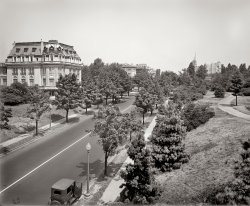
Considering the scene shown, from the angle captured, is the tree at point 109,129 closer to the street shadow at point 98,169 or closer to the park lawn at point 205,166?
the street shadow at point 98,169

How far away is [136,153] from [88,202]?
Result: 4977 millimetres

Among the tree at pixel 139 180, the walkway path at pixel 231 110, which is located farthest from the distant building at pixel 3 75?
the tree at pixel 139 180

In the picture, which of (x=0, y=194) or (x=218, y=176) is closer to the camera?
(x=218, y=176)

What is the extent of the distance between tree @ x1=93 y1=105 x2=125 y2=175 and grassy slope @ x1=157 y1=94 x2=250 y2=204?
467 centimetres

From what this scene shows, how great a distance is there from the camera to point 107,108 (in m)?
22.5

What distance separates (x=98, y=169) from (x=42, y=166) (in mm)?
5427

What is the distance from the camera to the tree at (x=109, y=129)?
21.3m

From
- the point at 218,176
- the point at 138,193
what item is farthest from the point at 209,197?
the point at 138,193

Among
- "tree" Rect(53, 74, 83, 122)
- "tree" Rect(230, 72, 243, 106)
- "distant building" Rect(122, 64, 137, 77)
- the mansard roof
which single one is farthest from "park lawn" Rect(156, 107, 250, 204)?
"distant building" Rect(122, 64, 137, 77)

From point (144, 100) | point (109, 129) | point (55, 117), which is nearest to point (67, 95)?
point (55, 117)

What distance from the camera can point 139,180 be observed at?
16688mm

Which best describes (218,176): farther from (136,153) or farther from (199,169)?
(136,153)

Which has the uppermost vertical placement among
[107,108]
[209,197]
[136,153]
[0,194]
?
[107,108]

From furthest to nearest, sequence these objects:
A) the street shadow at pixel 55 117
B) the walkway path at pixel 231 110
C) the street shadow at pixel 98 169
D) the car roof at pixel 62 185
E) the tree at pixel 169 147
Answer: the street shadow at pixel 55 117 < the walkway path at pixel 231 110 < the street shadow at pixel 98 169 < the tree at pixel 169 147 < the car roof at pixel 62 185
